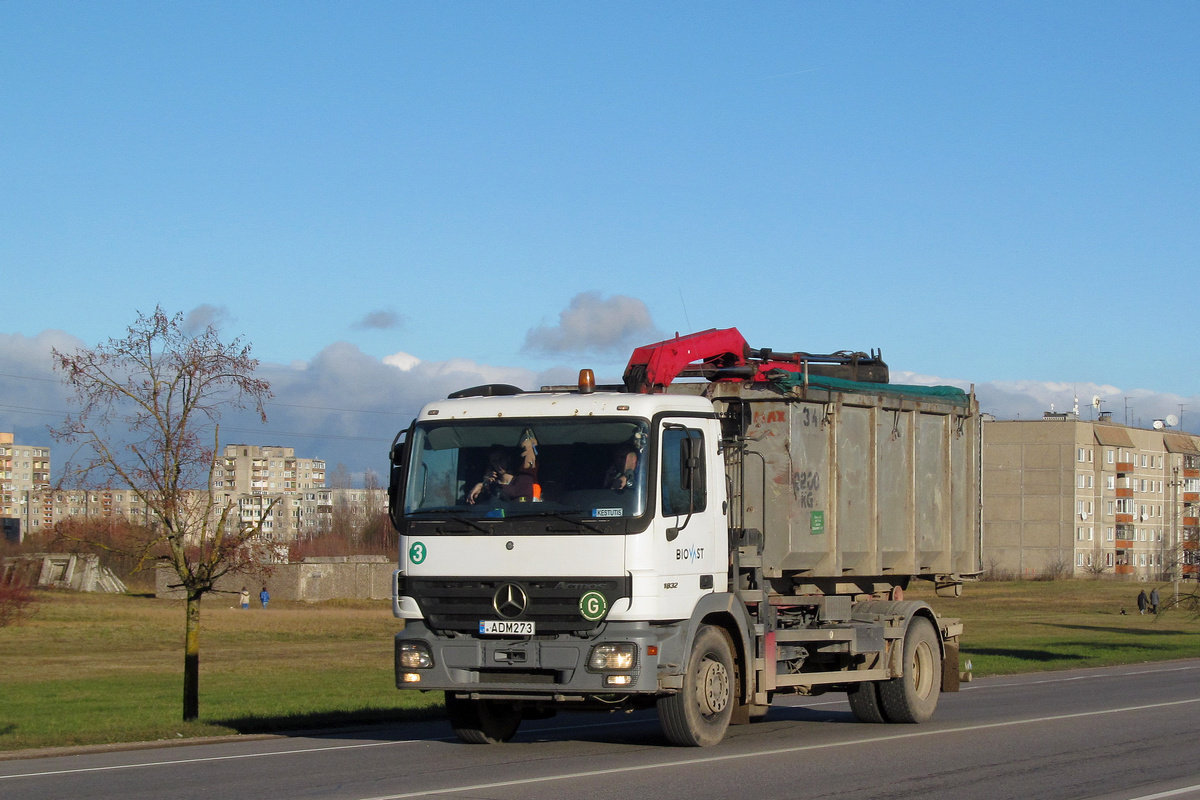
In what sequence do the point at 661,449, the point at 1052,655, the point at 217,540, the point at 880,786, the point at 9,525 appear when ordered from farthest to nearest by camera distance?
the point at 9,525, the point at 1052,655, the point at 217,540, the point at 661,449, the point at 880,786

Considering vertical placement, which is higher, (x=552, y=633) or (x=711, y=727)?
(x=552, y=633)

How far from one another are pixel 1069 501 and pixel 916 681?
11186 centimetres

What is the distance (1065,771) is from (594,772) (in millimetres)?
3706

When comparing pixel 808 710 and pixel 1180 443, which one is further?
pixel 1180 443

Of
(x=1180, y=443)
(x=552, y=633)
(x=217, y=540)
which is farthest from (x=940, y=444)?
(x=1180, y=443)

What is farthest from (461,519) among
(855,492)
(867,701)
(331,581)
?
(331,581)

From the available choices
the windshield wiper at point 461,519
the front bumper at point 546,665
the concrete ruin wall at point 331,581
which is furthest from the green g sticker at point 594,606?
the concrete ruin wall at point 331,581

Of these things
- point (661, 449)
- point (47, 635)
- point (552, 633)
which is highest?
point (661, 449)

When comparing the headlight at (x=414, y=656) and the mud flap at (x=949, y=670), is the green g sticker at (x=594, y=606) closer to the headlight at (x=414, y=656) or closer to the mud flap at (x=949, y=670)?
the headlight at (x=414, y=656)

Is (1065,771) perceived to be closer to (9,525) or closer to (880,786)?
(880,786)

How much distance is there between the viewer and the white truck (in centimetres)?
1125

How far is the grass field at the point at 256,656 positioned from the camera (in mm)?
19891

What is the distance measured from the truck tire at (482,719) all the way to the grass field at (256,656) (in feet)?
12.7

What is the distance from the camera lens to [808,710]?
1770 cm
